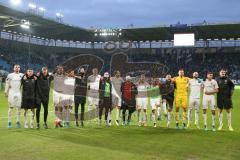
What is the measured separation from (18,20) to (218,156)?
136 ft

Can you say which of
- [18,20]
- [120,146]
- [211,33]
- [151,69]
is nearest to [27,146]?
[120,146]

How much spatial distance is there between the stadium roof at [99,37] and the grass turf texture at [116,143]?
32448 mm

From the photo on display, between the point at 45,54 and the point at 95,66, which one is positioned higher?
the point at 45,54

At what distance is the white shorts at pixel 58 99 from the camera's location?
16.0 meters

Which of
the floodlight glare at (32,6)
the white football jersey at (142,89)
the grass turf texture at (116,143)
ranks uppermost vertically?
the floodlight glare at (32,6)

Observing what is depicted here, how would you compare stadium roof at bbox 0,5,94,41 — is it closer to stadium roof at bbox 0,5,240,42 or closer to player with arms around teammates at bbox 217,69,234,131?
stadium roof at bbox 0,5,240,42

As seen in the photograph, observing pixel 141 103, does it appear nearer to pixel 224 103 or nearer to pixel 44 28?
pixel 224 103

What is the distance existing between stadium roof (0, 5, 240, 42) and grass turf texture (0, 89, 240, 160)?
32.4 meters

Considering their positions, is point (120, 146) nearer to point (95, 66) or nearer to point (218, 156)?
point (218, 156)

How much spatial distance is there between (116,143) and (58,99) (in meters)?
4.59

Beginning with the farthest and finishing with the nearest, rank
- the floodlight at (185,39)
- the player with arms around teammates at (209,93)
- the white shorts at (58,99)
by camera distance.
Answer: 1. the floodlight at (185,39)
2. the player with arms around teammates at (209,93)
3. the white shorts at (58,99)

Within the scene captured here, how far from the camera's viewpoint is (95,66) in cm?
1695

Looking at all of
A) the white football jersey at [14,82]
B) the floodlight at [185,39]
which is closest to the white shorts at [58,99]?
the white football jersey at [14,82]

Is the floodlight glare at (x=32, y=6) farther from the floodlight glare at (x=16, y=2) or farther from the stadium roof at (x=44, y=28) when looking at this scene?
the floodlight glare at (x=16, y=2)
